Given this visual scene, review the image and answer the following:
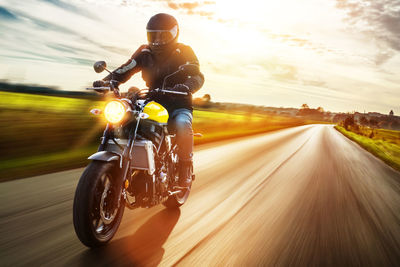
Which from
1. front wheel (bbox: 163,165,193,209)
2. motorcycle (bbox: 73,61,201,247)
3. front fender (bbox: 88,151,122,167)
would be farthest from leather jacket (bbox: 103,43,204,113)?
front fender (bbox: 88,151,122,167)

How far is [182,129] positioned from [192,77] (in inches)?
25.7

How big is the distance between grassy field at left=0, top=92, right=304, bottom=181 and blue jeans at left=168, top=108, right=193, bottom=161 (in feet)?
10.0

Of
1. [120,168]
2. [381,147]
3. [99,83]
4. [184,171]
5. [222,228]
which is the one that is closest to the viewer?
[120,168]

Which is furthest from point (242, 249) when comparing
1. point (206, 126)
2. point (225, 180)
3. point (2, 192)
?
point (206, 126)

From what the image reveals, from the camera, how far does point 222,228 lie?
338 cm

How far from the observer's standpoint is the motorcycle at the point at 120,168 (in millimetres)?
2459

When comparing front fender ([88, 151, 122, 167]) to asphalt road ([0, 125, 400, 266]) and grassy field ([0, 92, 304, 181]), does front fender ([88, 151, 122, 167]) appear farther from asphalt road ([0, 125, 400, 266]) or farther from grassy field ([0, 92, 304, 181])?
grassy field ([0, 92, 304, 181])

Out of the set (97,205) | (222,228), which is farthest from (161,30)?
(222,228)

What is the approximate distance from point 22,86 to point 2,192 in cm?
435

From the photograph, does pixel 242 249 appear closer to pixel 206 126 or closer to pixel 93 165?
pixel 93 165

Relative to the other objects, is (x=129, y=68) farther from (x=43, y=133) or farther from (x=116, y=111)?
(x=43, y=133)

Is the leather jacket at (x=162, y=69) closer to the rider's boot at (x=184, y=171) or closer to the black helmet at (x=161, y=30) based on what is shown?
the black helmet at (x=161, y=30)

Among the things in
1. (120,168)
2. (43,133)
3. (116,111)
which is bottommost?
(43,133)

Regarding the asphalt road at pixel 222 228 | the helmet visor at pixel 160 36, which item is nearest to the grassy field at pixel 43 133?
the asphalt road at pixel 222 228
